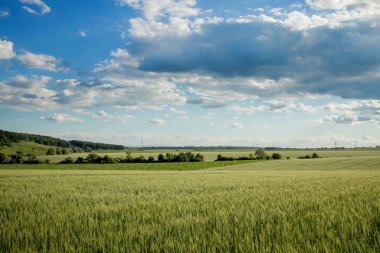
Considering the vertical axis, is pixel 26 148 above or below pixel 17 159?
above

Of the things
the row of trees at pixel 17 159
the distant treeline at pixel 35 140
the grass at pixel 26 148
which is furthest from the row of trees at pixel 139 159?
the distant treeline at pixel 35 140

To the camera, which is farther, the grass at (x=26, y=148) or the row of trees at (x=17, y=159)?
the grass at (x=26, y=148)

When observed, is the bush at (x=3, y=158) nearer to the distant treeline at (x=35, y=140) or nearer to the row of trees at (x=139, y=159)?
the row of trees at (x=139, y=159)

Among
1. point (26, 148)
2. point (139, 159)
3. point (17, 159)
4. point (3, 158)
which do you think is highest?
point (26, 148)

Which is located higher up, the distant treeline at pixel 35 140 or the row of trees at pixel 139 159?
the distant treeline at pixel 35 140

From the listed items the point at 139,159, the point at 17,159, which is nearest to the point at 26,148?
the point at 17,159

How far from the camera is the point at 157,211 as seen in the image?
282 inches

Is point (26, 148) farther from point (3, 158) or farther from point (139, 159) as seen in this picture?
point (139, 159)

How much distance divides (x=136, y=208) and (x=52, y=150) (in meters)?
127

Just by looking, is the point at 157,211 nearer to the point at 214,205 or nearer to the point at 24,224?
the point at 214,205

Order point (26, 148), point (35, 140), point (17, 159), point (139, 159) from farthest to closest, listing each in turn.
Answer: point (35, 140)
point (26, 148)
point (139, 159)
point (17, 159)

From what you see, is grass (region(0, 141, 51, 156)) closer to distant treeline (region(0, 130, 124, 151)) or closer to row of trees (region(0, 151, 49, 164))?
distant treeline (region(0, 130, 124, 151))

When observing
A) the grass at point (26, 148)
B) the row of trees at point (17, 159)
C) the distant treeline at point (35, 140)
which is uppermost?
the distant treeline at point (35, 140)

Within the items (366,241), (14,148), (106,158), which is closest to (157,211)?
(366,241)
